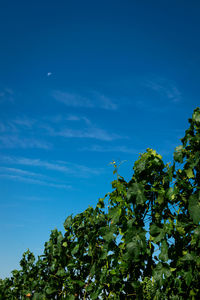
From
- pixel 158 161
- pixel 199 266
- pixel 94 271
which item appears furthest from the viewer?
pixel 94 271

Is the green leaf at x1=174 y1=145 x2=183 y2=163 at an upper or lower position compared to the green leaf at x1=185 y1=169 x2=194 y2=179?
upper

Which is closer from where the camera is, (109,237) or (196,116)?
(196,116)

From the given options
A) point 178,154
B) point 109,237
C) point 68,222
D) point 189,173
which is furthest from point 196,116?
point 68,222

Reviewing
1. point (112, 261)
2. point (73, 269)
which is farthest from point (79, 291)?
point (112, 261)

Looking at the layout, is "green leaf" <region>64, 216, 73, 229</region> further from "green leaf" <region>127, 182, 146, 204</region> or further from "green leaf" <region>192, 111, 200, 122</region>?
"green leaf" <region>192, 111, 200, 122</region>

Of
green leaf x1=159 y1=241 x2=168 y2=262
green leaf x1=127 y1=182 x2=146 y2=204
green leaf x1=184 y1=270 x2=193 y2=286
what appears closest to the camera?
green leaf x1=184 y1=270 x2=193 y2=286

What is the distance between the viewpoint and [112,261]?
3930 millimetres

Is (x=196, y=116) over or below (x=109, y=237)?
over

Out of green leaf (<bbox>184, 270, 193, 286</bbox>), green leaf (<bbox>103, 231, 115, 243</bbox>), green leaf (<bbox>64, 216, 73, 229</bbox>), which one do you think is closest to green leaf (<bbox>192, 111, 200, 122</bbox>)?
green leaf (<bbox>184, 270, 193, 286</bbox>)

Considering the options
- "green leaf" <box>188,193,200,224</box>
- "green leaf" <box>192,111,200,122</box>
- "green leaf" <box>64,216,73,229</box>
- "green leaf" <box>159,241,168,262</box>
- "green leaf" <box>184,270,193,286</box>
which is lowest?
"green leaf" <box>184,270,193,286</box>

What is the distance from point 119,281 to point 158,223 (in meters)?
1.12

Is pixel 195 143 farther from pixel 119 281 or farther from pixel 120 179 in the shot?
pixel 119 281

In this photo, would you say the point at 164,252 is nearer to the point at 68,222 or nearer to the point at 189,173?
the point at 189,173

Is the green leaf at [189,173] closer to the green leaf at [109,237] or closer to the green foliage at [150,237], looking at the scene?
the green foliage at [150,237]
